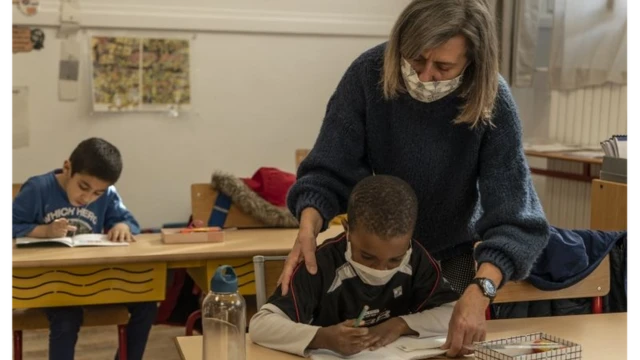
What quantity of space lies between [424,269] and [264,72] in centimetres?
328

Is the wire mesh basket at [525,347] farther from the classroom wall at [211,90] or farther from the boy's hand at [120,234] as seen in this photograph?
the classroom wall at [211,90]

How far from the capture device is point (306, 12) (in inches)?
196

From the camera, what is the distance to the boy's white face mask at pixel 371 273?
5.71 ft

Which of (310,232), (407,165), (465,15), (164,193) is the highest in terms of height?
(465,15)

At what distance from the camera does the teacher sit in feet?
5.44

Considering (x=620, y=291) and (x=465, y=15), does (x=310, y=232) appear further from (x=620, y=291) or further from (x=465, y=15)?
(x=620, y=291)

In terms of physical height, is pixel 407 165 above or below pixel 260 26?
below

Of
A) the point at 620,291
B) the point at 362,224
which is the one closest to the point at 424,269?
the point at 362,224

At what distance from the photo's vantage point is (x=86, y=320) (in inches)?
121

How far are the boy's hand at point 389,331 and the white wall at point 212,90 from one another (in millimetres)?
3263

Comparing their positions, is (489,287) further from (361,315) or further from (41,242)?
(41,242)

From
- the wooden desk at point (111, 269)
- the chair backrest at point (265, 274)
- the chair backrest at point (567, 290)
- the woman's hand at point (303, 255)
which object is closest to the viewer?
the woman's hand at point (303, 255)

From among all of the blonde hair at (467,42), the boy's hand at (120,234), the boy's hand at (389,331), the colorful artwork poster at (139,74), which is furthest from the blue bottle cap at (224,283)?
the colorful artwork poster at (139,74)

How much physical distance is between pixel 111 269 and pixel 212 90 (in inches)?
80.0
